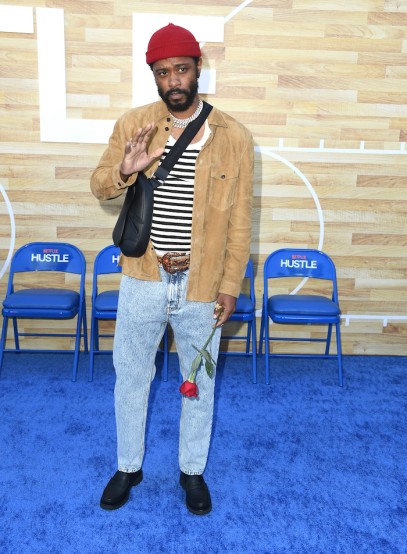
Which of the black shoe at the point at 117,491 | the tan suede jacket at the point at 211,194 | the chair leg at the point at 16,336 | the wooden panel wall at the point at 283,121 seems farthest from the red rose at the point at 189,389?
the chair leg at the point at 16,336

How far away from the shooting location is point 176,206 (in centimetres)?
221

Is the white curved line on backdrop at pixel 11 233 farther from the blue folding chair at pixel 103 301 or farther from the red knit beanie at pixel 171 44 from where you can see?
the red knit beanie at pixel 171 44

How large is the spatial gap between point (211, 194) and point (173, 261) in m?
0.31

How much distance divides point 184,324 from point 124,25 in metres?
2.66

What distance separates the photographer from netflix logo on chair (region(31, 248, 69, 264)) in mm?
4195

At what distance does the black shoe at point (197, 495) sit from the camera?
2445 millimetres

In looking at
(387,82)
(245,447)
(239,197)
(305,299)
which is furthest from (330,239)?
(239,197)

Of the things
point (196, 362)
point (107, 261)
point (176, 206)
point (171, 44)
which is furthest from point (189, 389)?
point (107, 261)

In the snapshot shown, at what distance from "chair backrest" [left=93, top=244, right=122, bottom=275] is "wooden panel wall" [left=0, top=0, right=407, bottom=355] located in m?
0.15

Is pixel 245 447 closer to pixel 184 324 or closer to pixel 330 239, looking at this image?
pixel 184 324

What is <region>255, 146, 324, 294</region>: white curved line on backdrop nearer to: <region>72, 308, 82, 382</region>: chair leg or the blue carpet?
the blue carpet

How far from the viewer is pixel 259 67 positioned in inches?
161

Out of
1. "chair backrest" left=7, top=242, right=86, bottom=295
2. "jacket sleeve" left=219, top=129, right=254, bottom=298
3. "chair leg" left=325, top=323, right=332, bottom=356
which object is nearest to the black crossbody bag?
"jacket sleeve" left=219, top=129, right=254, bottom=298

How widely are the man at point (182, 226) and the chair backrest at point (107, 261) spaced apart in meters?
1.88
